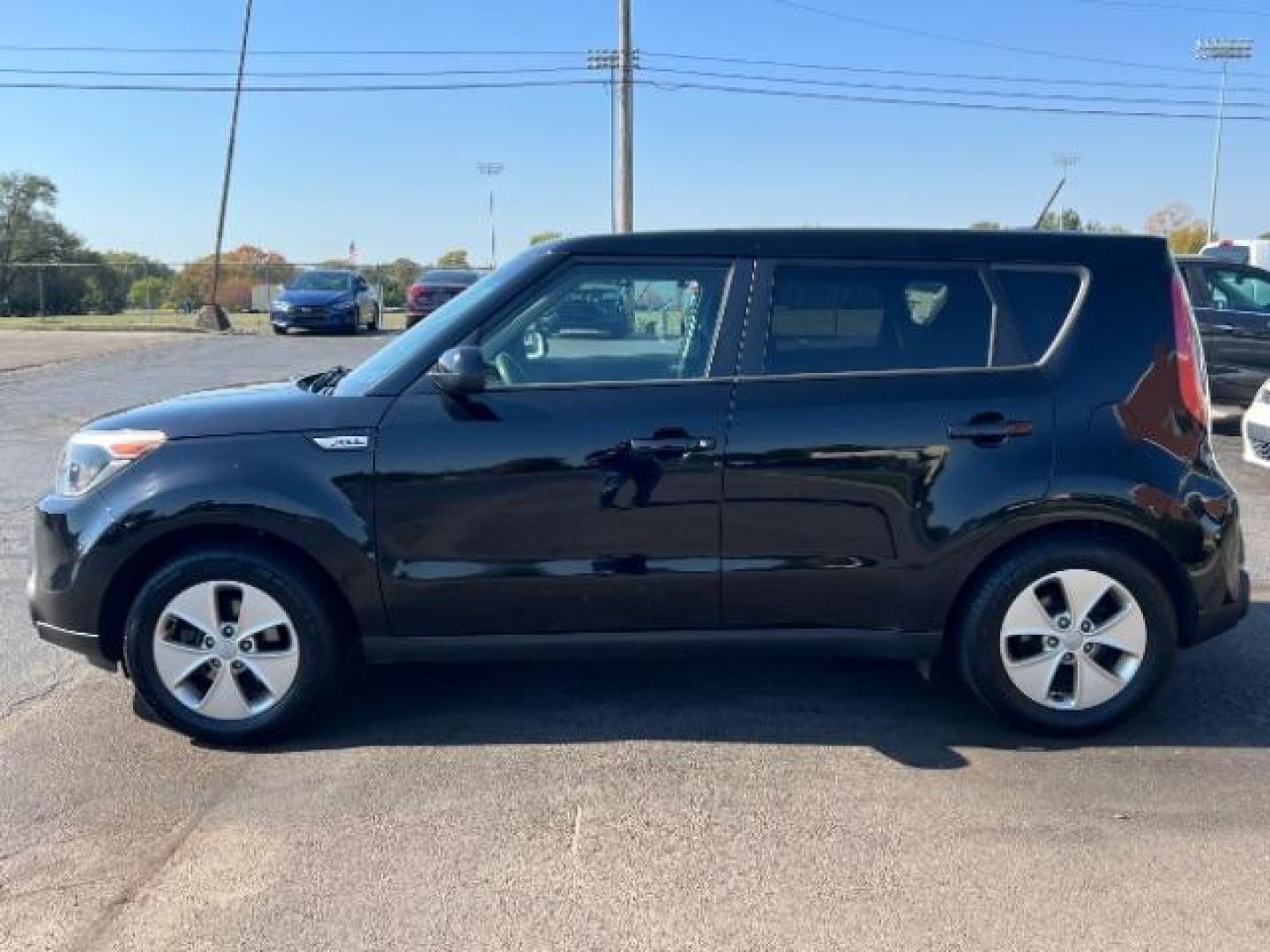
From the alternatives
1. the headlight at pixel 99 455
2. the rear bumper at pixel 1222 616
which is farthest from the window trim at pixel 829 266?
the headlight at pixel 99 455

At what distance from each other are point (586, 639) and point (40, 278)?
3599 cm

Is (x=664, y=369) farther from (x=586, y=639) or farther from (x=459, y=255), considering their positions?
(x=459, y=255)

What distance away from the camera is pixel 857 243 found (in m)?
4.09

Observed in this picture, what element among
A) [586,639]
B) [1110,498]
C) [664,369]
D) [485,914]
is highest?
[664,369]

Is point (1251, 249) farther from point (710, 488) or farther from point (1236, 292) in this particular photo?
point (710, 488)

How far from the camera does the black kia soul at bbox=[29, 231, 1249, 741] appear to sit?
386cm

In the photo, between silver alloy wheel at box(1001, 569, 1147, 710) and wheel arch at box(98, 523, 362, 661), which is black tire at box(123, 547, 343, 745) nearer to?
wheel arch at box(98, 523, 362, 661)

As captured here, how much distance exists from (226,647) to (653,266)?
2056 millimetres

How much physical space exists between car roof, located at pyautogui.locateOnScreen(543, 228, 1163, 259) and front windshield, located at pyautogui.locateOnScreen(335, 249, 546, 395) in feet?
0.49

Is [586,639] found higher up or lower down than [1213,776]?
higher up

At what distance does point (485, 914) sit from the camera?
294cm

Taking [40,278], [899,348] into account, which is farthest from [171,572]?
[40,278]

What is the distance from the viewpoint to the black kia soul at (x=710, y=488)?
152 inches

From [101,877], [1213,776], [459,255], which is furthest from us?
[459,255]
